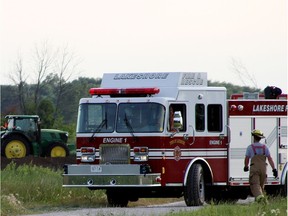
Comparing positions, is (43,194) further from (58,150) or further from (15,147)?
(58,150)

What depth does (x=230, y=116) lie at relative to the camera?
2630 centimetres

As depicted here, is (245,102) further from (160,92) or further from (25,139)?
(25,139)

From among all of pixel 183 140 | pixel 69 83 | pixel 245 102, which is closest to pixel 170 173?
pixel 183 140

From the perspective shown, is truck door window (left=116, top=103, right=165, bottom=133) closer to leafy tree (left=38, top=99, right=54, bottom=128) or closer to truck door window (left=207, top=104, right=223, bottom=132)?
truck door window (left=207, top=104, right=223, bottom=132)

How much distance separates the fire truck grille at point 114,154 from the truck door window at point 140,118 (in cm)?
37

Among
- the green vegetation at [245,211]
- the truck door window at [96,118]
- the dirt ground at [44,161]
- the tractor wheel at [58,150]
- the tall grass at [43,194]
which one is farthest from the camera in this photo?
the tractor wheel at [58,150]

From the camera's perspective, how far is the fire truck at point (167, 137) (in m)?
25.1

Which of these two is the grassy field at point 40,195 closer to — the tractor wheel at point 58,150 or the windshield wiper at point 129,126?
the windshield wiper at point 129,126

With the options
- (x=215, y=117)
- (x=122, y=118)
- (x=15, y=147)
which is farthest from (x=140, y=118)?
(x=15, y=147)

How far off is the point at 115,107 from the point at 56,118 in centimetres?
3755

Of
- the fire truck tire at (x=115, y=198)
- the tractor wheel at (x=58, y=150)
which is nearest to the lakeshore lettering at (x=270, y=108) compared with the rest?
the fire truck tire at (x=115, y=198)

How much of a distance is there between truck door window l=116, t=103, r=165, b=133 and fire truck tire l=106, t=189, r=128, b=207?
2.15m

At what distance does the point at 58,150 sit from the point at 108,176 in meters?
22.0

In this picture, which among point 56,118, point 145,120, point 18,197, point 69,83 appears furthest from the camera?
point 69,83
